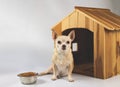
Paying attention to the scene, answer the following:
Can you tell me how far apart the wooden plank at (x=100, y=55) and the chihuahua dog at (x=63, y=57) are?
0.48 ft

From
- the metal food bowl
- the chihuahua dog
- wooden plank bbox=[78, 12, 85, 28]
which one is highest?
wooden plank bbox=[78, 12, 85, 28]

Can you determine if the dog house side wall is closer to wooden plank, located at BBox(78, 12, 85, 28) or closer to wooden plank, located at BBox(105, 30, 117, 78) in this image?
wooden plank, located at BBox(105, 30, 117, 78)

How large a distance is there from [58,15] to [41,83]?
67cm

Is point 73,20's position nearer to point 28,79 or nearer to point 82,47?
point 82,47

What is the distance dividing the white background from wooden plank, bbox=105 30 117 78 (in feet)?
1.56

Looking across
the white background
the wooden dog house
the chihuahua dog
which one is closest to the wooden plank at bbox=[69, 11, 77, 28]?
the wooden dog house

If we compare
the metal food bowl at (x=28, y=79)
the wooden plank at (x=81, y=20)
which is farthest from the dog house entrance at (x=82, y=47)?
the metal food bowl at (x=28, y=79)

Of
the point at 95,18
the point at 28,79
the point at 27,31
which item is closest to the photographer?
the point at 28,79

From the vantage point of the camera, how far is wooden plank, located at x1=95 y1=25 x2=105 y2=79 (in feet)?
3.89

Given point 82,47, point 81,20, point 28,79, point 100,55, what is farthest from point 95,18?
point 28,79

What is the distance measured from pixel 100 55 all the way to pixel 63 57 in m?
0.21

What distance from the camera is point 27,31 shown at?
1.51 metres

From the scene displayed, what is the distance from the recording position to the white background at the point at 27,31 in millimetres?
1417

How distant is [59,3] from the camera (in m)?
1.65
